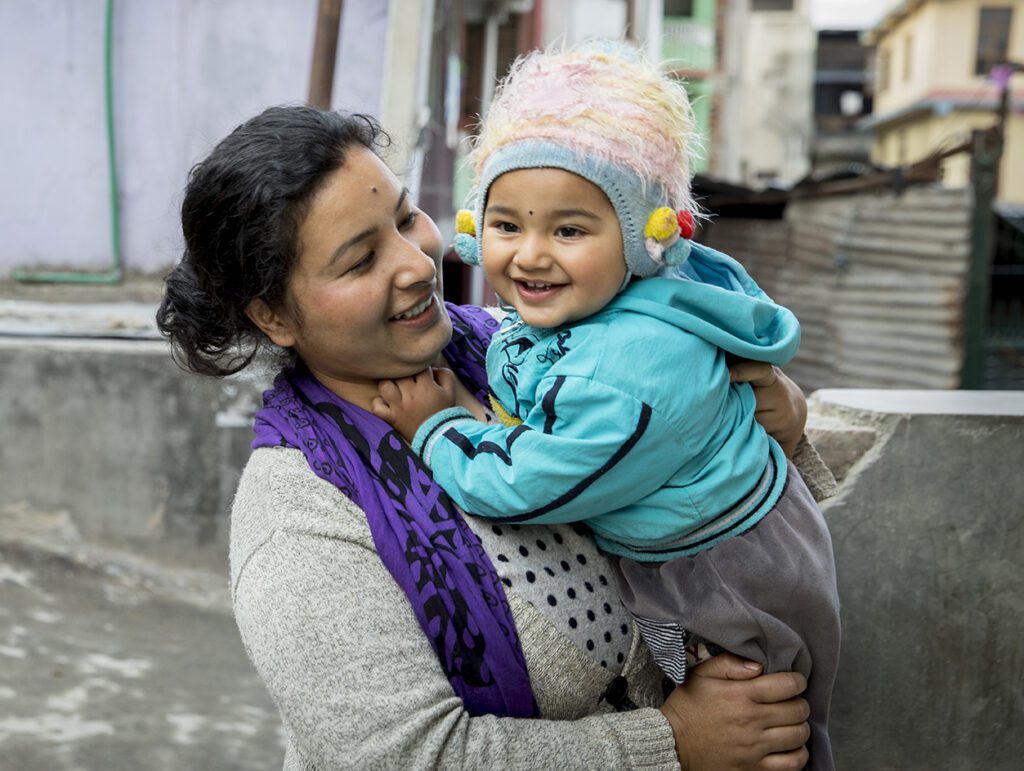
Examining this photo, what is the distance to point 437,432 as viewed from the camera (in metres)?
1.79

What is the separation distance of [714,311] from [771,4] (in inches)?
1419

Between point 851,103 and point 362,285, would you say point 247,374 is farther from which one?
point 851,103

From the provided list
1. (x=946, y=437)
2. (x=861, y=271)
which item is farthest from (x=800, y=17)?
(x=946, y=437)

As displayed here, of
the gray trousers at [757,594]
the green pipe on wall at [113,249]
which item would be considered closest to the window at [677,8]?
the green pipe on wall at [113,249]

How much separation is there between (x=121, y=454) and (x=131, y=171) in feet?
7.12

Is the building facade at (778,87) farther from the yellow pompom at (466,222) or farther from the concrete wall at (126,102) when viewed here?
the yellow pompom at (466,222)

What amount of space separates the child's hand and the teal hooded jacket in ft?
0.14

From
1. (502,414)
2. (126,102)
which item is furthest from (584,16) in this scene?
(502,414)

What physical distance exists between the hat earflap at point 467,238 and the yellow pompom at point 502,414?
254mm

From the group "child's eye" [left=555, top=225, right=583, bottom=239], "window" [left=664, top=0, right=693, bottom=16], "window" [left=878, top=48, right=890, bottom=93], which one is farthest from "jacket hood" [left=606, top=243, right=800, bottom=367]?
"window" [left=878, top=48, right=890, bottom=93]

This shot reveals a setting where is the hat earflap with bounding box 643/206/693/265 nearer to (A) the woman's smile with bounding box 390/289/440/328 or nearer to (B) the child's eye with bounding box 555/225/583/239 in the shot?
(B) the child's eye with bounding box 555/225/583/239

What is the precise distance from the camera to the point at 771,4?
3472cm

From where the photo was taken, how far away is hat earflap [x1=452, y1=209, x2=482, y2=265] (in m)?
1.92

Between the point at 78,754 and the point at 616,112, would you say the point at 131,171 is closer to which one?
the point at 78,754
